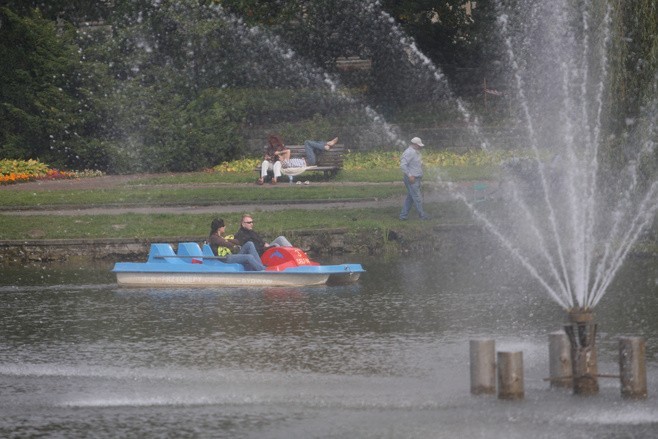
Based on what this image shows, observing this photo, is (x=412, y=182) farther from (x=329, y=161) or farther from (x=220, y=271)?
(x=329, y=161)

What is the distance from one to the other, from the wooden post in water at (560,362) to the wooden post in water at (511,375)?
59cm

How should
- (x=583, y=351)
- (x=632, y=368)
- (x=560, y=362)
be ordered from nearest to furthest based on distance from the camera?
(x=632, y=368), (x=583, y=351), (x=560, y=362)

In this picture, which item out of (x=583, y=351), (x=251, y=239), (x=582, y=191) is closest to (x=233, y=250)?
(x=251, y=239)

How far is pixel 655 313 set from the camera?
18656 mm

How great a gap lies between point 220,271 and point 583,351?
10.2m

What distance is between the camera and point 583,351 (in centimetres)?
1341

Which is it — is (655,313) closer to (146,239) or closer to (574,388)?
(574,388)

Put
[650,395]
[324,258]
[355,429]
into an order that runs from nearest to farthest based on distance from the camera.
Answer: [355,429] → [650,395] → [324,258]

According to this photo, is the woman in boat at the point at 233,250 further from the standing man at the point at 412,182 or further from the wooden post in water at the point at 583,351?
the wooden post in water at the point at 583,351

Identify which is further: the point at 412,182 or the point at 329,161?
the point at 329,161

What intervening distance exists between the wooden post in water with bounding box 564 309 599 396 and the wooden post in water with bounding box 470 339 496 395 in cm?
76

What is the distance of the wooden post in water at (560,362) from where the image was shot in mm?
13758

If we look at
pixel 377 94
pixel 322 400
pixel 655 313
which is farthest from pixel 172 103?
pixel 322 400

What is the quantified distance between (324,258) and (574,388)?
13914 mm
